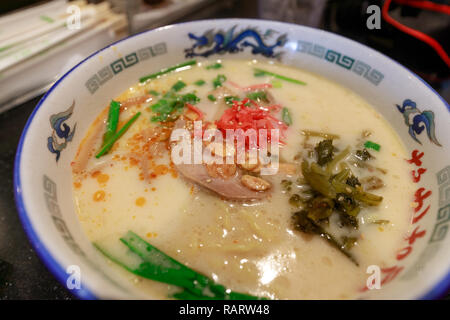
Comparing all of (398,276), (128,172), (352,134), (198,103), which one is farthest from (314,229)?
(198,103)

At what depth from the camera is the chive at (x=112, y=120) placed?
5.49ft

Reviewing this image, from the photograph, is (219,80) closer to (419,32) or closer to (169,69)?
(169,69)

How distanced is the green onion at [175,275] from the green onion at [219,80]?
46.8 inches

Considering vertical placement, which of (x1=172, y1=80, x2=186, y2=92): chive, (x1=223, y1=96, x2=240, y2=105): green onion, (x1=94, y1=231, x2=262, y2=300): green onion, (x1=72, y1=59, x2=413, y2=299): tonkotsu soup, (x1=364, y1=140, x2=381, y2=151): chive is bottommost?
(x1=94, y1=231, x2=262, y2=300): green onion

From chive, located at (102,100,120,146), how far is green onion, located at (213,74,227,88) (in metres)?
0.62

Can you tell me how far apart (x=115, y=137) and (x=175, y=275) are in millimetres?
848

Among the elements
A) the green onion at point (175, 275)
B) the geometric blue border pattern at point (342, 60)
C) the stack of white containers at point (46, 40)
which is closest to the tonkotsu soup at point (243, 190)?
the green onion at point (175, 275)

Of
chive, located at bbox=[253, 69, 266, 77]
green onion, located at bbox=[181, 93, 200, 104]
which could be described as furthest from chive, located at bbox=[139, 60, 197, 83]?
chive, located at bbox=[253, 69, 266, 77]

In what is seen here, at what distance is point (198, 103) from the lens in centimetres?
193

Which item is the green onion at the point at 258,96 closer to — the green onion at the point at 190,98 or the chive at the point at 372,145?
the green onion at the point at 190,98

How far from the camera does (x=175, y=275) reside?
1145 millimetres

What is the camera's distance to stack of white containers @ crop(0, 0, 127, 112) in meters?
2.09

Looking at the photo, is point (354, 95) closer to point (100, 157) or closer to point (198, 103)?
point (198, 103)

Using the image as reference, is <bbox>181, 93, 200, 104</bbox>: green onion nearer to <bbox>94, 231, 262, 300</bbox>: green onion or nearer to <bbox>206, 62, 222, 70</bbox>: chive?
<bbox>206, 62, 222, 70</bbox>: chive
